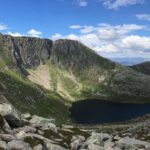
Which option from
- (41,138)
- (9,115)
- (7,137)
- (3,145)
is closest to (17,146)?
(3,145)

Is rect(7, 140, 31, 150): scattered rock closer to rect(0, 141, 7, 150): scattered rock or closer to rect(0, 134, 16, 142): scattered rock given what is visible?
rect(0, 141, 7, 150): scattered rock

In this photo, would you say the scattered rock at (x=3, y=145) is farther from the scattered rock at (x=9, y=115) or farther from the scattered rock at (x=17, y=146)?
the scattered rock at (x=9, y=115)

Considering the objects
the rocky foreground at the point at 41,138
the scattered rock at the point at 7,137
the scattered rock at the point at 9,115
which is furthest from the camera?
the scattered rock at the point at 9,115

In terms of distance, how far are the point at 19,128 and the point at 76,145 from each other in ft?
36.0

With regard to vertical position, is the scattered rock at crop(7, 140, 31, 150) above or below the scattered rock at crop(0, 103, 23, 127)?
below

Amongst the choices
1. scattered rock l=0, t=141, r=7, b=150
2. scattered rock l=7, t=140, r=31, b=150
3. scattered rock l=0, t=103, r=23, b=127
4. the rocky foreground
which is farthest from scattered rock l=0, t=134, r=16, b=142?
scattered rock l=0, t=103, r=23, b=127

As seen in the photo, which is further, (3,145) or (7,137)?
(7,137)

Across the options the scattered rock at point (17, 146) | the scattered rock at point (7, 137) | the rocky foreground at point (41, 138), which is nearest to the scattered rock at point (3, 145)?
the rocky foreground at point (41, 138)

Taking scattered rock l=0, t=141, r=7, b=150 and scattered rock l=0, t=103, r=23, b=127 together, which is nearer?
scattered rock l=0, t=141, r=7, b=150

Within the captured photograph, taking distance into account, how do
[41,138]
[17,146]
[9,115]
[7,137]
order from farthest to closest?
[9,115], [41,138], [7,137], [17,146]

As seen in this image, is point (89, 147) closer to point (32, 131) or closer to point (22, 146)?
point (32, 131)

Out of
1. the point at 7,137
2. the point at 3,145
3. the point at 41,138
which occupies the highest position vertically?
the point at 7,137

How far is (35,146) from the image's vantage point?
51.0 metres

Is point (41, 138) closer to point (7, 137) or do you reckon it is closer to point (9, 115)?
point (9, 115)
